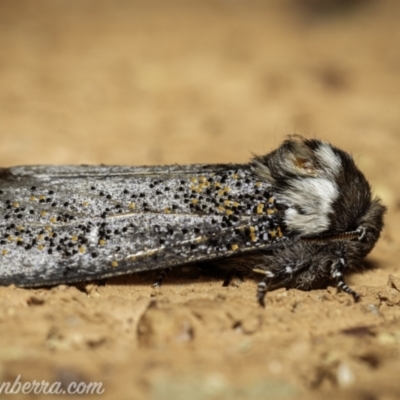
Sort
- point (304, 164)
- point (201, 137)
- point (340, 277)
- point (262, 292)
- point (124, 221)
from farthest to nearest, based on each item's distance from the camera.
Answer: point (201, 137)
point (304, 164)
point (340, 277)
point (124, 221)
point (262, 292)

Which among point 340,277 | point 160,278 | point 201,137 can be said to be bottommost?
point 160,278

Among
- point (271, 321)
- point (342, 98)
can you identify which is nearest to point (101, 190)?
point (271, 321)

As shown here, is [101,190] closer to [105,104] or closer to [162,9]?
[105,104]

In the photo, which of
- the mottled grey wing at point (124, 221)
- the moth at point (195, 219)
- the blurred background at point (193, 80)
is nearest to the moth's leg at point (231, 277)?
the moth at point (195, 219)

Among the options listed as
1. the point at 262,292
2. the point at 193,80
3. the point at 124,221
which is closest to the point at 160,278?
the point at 124,221

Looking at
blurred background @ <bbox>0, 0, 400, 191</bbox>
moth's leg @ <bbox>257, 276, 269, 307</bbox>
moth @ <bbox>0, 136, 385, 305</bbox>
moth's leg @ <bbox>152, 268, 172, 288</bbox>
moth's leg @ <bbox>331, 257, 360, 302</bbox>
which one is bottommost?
moth's leg @ <bbox>152, 268, 172, 288</bbox>

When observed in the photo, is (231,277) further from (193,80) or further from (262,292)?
(193,80)

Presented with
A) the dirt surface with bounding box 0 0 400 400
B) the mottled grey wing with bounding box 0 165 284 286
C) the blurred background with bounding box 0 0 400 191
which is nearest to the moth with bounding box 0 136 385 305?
the mottled grey wing with bounding box 0 165 284 286

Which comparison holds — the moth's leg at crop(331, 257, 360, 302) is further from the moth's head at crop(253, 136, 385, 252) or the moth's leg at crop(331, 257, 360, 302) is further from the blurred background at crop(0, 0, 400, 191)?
the blurred background at crop(0, 0, 400, 191)
